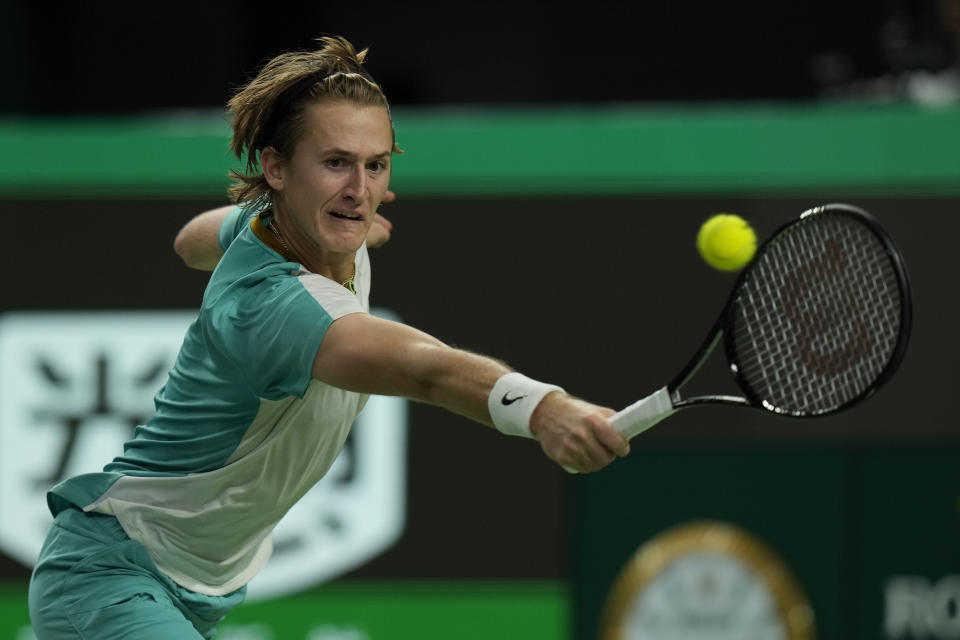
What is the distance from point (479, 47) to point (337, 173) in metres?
4.59

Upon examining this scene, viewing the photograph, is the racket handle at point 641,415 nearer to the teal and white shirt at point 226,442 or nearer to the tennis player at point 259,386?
the tennis player at point 259,386

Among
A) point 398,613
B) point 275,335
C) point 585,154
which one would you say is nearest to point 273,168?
point 275,335

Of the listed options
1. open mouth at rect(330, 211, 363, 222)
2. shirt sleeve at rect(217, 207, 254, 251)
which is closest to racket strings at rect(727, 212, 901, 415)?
open mouth at rect(330, 211, 363, 222)

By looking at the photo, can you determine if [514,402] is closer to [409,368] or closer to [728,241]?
[409,368]

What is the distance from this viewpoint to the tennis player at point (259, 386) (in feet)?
8.50

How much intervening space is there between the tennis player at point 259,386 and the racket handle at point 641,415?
21cm

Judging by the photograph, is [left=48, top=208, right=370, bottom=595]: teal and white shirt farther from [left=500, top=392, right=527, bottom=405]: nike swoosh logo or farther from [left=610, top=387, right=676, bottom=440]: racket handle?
[left=610, top=387, right=676, bottom=440]: racket handle

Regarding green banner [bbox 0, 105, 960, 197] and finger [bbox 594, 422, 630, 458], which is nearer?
finger [bbox 594, 422, 630, 458]

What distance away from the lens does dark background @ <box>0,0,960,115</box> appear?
7.16 m

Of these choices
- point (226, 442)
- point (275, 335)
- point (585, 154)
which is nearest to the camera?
point (275, 335)

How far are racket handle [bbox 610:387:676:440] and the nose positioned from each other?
66 cm

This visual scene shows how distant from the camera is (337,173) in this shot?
2.83 metres

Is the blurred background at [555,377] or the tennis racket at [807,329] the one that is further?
the blurred background at [555,377]

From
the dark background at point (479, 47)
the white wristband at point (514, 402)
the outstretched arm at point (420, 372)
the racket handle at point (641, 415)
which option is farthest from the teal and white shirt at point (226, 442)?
the dark background at point (479, 47)
